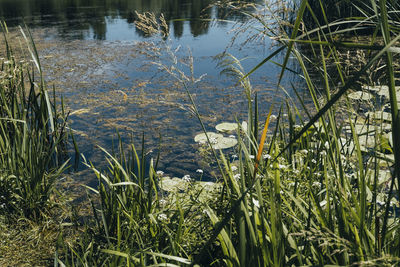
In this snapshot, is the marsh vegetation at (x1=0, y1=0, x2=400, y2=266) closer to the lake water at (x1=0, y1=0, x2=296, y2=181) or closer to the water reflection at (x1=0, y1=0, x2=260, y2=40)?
the lake water at (x1=0, y1=0, x2=296, y2=181)

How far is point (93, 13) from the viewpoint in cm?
1009

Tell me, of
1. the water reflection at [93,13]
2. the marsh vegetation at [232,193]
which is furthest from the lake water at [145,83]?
the marsh vegetation at [232,193]

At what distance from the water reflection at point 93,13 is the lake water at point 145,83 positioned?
0.06 m

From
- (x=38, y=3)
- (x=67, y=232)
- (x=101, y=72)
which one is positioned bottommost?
(x=67, y=232)

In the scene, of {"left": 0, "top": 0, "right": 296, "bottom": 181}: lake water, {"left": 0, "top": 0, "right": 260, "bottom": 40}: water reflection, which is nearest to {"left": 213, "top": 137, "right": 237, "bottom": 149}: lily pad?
{"left": 0, "top": 0, "right": 296, "bottom": 181}: lake water

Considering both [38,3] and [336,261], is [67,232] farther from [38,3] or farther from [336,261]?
[38,3]

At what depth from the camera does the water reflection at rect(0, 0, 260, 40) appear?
7883mm

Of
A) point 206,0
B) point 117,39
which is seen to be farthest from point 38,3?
point 117,39

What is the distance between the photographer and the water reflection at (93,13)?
7.88m

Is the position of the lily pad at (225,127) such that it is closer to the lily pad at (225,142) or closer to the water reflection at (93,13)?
the lily pad at (225,142)

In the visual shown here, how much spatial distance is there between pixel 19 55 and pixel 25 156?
14.0 ft

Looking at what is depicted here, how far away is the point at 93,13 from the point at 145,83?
21.3 ft

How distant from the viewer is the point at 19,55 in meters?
5.66

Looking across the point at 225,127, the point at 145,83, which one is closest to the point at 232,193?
the point at 225,127
